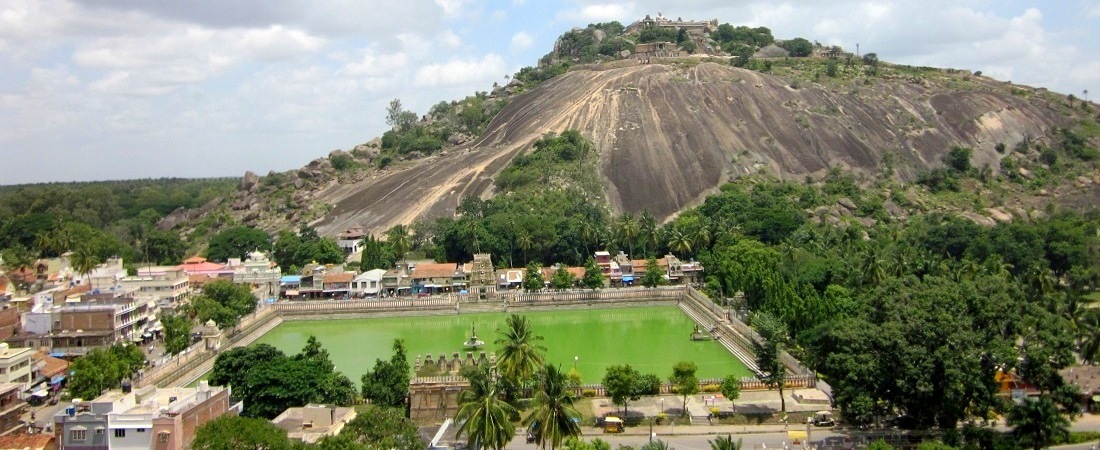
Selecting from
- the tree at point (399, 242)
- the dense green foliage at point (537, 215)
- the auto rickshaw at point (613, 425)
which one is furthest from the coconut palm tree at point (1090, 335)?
the tree at point (399, 242)

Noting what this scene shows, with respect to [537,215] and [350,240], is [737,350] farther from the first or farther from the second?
[350,240]

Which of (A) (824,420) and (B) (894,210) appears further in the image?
(B) (894,210)

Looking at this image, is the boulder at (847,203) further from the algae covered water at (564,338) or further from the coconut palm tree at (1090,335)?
the coconut palm tree at (1090,335)

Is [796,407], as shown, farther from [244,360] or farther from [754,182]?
[754,182]

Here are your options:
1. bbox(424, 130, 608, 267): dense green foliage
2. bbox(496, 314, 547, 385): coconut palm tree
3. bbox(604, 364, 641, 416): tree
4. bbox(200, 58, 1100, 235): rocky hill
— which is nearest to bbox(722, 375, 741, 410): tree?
bbox(604, 364, 641, 416): tree

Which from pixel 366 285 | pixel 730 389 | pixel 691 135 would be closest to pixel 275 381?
pixel 730 389
